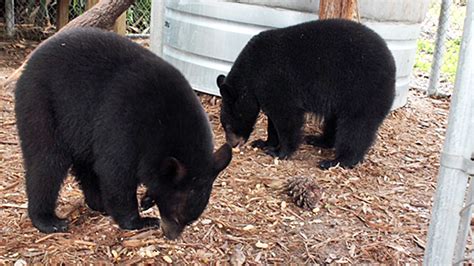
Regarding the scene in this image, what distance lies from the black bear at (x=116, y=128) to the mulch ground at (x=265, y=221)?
0.65 feet

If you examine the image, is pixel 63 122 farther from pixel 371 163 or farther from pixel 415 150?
pixel 415 150

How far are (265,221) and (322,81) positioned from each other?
165cm

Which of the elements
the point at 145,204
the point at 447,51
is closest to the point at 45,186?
the point at 145,204

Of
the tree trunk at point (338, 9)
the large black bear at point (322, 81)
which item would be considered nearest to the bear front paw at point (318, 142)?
the large black bear at point (322, 81)

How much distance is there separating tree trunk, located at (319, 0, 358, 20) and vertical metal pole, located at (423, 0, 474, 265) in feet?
11.9

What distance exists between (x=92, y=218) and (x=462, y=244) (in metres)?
2.30

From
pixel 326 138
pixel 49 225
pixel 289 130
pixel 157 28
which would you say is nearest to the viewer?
pixel 49 225

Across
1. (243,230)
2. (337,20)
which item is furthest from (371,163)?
(243,230)

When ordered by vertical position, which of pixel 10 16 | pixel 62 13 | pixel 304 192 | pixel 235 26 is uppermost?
pixel 235 26

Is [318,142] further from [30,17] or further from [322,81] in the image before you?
[30,17]

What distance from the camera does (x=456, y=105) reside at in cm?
224

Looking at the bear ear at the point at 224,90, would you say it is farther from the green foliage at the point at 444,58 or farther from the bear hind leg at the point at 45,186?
the green foliage at the point at 444,58

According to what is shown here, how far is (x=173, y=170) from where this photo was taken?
3156 mm

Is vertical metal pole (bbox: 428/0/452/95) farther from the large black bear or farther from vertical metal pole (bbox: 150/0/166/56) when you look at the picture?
vertical metal pole (bbox: 150/0/166/56)
